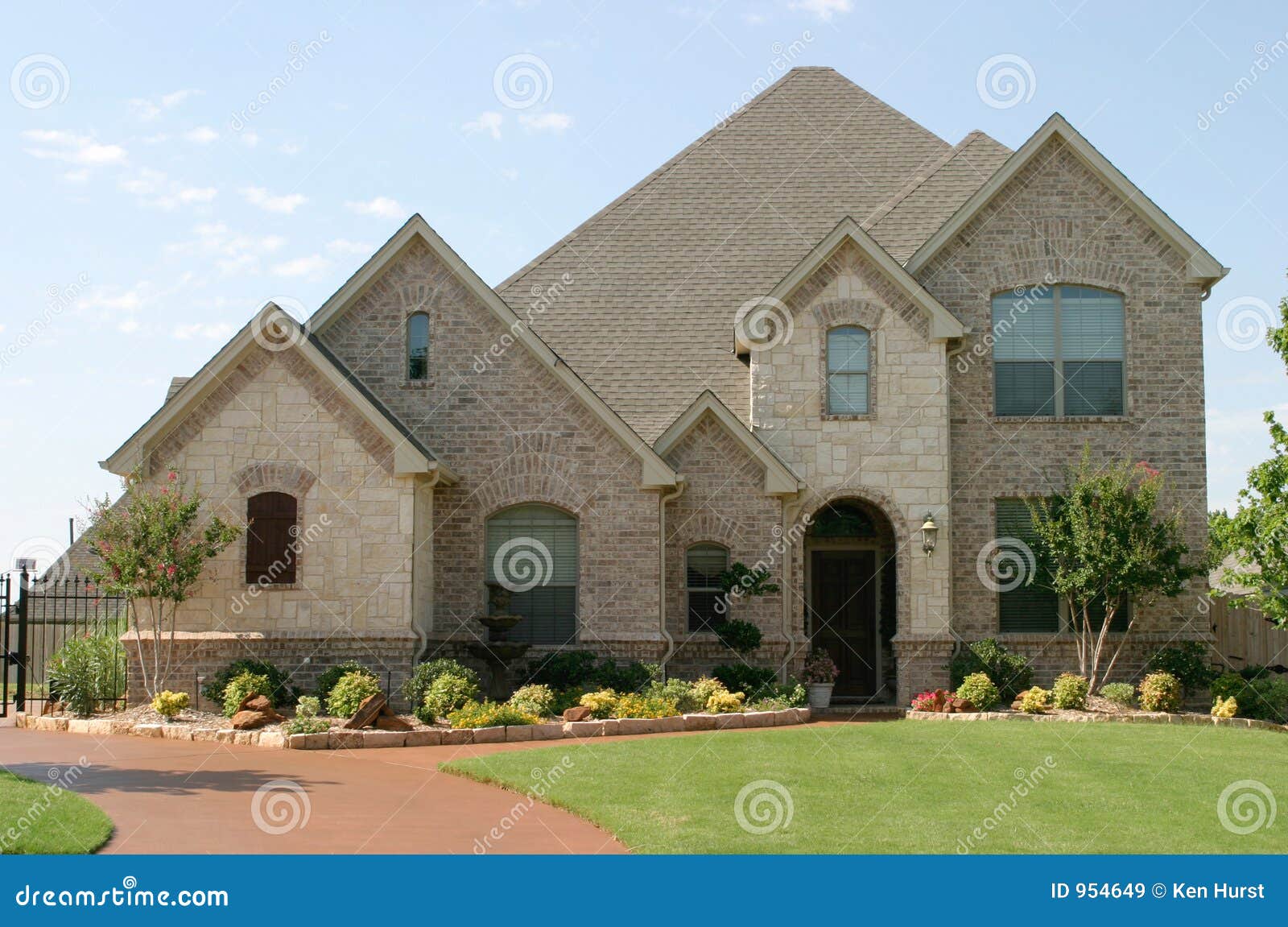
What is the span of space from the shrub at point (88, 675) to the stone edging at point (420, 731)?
764 millimetres

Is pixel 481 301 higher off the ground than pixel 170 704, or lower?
higher

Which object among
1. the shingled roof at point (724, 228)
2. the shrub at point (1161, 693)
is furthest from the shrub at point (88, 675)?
the shrub at point (1161, 693)

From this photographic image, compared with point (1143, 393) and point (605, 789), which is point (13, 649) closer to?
point (605, 789)

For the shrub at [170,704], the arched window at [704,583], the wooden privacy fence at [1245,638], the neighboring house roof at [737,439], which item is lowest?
the shrub at [170,704]

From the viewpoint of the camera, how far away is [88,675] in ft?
66.8

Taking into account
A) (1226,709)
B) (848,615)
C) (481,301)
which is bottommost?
(1226,709)

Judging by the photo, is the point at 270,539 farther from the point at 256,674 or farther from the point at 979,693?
the point at 979,693

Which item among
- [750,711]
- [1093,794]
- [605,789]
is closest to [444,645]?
[750,711]

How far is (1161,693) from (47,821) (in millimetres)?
17034

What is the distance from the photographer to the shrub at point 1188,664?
2233 centimetres

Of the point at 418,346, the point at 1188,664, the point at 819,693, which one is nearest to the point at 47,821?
the point at 418,346

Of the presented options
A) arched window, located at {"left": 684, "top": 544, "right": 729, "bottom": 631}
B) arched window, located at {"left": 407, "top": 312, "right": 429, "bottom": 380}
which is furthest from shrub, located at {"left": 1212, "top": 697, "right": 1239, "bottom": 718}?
arched window, located at {"left": 407, "top": 312, "right": 429, "bottom": 380}

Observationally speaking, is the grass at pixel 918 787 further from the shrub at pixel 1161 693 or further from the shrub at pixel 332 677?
the shrub at pixel 332 677

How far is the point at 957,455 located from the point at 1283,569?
6083 millimetres
